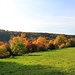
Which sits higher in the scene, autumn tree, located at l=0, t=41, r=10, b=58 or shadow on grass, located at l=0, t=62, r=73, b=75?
shadow on grass, located at l=0, t=62, r=73, b=75

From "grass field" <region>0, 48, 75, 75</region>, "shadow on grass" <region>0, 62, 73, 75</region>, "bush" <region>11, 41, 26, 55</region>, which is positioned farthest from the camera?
"bush" <region>11, 41, 26, 55</region>

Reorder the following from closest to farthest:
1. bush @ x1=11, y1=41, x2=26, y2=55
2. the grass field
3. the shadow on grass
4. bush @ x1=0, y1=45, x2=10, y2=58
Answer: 1. the shadow on grass
2. the grass field
3. bush @ x1=11, y1=41, x2=26, y2=55
4. bush @ x1=0, y1=45, x2=10, y2=58

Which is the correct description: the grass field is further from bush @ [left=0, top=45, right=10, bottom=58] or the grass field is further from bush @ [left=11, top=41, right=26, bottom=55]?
bush @ [left=0, top=45, right=10, bottom=58]

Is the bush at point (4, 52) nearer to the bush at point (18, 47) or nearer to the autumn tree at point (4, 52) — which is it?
the autumn tree at point (4, 52)

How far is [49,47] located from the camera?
381ft

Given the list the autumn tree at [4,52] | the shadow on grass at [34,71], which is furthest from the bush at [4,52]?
the shadow on grass at [34,71]

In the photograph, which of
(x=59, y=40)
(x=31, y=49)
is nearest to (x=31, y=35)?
(x=59, y=40)

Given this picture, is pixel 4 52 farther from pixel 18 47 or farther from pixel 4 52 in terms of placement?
pixel 18 47

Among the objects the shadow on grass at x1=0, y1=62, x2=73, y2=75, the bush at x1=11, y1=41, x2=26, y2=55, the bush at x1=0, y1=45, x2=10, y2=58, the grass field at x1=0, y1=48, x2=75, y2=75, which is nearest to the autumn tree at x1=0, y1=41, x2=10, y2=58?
the bush at x1=0, y1=45, x2=10, y2=58

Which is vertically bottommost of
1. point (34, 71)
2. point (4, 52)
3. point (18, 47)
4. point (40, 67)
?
point (4, 52)

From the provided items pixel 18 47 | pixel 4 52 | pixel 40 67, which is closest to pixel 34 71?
pixel 40 67

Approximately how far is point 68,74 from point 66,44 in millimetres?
92272

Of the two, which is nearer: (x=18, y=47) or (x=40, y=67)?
(x=40, y=67)

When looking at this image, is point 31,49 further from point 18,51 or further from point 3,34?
point 3,34
